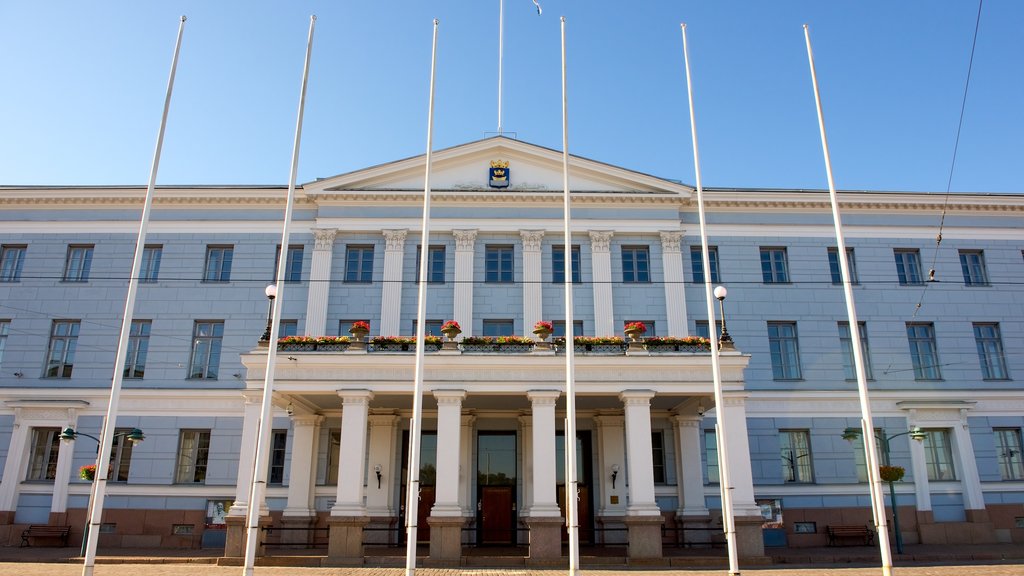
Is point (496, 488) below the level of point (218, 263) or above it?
below

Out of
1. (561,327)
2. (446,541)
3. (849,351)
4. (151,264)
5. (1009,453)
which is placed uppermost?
(151,264)

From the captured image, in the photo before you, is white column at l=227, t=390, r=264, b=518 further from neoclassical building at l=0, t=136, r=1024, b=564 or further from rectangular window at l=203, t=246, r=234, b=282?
rectangular window at l=203, t=246, r=234, b=282

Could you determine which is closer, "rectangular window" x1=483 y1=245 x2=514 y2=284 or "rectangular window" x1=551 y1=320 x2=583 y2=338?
"rectangular window" x1=551 y1=320 x2=583 y2=338

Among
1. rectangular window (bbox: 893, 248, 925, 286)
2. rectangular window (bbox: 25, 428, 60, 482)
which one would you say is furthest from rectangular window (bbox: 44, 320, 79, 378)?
rectangular window (bbox: 893, 248, 925, 286)

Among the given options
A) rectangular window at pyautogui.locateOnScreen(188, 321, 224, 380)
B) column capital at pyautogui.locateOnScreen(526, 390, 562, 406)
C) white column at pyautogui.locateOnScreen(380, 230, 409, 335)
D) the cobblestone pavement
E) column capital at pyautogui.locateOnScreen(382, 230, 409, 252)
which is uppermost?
column capital at pyautogui.locateOnScreen(382, 230, 409, 252)

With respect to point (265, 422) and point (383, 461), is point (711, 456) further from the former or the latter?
point (265, 422)

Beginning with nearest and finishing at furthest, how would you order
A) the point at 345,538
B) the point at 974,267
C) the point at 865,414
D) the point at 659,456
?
the point at 865,414 → the point at 345,538 → the point at 659,456 → the point at 974,267

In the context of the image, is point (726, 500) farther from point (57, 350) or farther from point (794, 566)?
point (57, 350)

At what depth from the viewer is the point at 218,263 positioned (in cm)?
3108

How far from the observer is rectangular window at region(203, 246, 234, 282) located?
101 feet

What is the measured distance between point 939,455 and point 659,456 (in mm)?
11942

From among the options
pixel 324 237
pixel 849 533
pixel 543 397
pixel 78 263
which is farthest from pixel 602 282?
pixel 78 263

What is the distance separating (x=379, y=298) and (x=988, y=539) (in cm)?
2604

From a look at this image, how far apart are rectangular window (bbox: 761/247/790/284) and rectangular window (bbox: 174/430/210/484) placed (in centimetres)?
2456
